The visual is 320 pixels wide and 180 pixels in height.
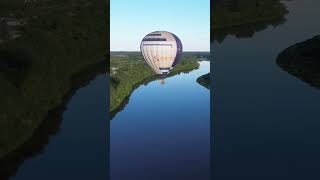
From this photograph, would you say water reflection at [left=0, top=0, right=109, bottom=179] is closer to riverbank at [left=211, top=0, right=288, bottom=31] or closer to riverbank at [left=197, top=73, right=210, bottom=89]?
riverbank at [left=211, top=0, right=288, bottom=31]

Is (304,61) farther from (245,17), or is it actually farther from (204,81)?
(204,81)

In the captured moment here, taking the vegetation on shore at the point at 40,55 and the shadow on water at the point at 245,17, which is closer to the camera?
the vegetation on shore at the point at 40,55

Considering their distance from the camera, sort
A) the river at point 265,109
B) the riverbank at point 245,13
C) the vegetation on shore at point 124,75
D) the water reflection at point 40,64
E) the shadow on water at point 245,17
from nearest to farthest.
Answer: the water reflection at point 40,64, the river at point 265,109, the shadow on water at point 245,17, the riverbank at point 245,13, the vegetation on shore at point 124,75

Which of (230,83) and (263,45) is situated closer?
(230,83)

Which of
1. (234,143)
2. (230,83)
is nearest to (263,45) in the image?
(230,83)

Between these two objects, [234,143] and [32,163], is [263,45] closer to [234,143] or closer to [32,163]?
[234,143]

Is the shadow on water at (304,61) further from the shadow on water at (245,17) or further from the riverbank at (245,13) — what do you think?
the riverbank at (245,13)

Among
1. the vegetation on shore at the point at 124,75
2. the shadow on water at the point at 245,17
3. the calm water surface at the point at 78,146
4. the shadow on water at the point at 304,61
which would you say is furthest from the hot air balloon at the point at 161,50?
the vegetation on shore at the point at 124,75
